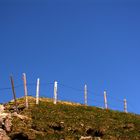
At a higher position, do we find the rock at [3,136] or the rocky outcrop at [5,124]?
the rocky outcrop at [5,124]

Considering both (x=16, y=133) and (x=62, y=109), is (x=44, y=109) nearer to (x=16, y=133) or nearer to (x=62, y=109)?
(x=62, y=109)

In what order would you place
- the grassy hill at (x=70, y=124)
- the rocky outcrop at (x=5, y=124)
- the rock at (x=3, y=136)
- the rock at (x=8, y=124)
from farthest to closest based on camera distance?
the rock at (x=8, y=124) < the grassy hill at (x=70, y=124) < the rocky outcrop at (x=5, y=124) < the rock at (x=3, y=136)

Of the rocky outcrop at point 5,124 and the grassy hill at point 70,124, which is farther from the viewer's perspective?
the grassy hill at point 70,124

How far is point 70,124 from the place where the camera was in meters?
52.4

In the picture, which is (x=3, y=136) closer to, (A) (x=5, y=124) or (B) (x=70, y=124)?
(A) (x=5, y=124)

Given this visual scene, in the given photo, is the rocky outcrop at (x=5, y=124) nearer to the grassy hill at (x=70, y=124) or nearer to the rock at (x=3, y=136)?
the rock at (x=3, y=136)

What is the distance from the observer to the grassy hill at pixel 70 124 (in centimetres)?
4900

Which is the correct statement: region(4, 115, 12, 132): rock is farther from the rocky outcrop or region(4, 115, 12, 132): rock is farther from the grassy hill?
the grassy hill

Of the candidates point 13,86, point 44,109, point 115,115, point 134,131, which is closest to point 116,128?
point 134,131

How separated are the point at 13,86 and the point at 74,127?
10216 mm

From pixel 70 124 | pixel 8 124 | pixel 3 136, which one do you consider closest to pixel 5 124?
pixel 8 124

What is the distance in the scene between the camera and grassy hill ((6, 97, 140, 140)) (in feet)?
161

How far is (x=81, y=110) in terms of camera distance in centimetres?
5972

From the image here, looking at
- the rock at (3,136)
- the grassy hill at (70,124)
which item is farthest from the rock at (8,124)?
the rock at (3,136)
